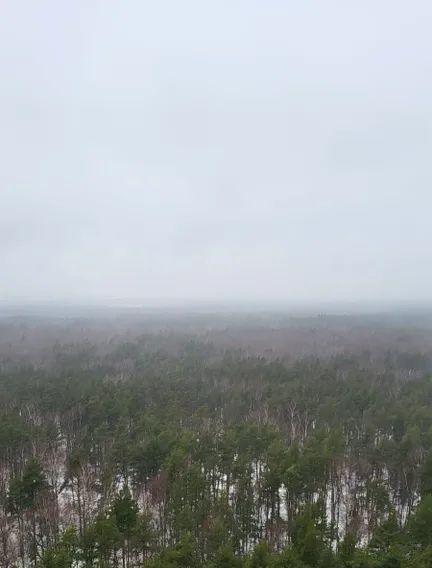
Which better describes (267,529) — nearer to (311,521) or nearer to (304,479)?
(304,479)

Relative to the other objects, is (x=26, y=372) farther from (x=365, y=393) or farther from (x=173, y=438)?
(x=365, y=393)

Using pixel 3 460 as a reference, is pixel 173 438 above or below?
above

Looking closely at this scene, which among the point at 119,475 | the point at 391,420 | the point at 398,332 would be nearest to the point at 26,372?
the point at 119,475

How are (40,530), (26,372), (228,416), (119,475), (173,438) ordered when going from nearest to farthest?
(40,530) < (173,438) < (119,475) < (228,416) < (26,372)

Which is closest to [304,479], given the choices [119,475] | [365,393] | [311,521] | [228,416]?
[311,521]

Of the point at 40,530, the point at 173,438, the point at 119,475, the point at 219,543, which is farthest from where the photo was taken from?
the point at 119,475

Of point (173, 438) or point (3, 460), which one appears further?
point (3, 460)
